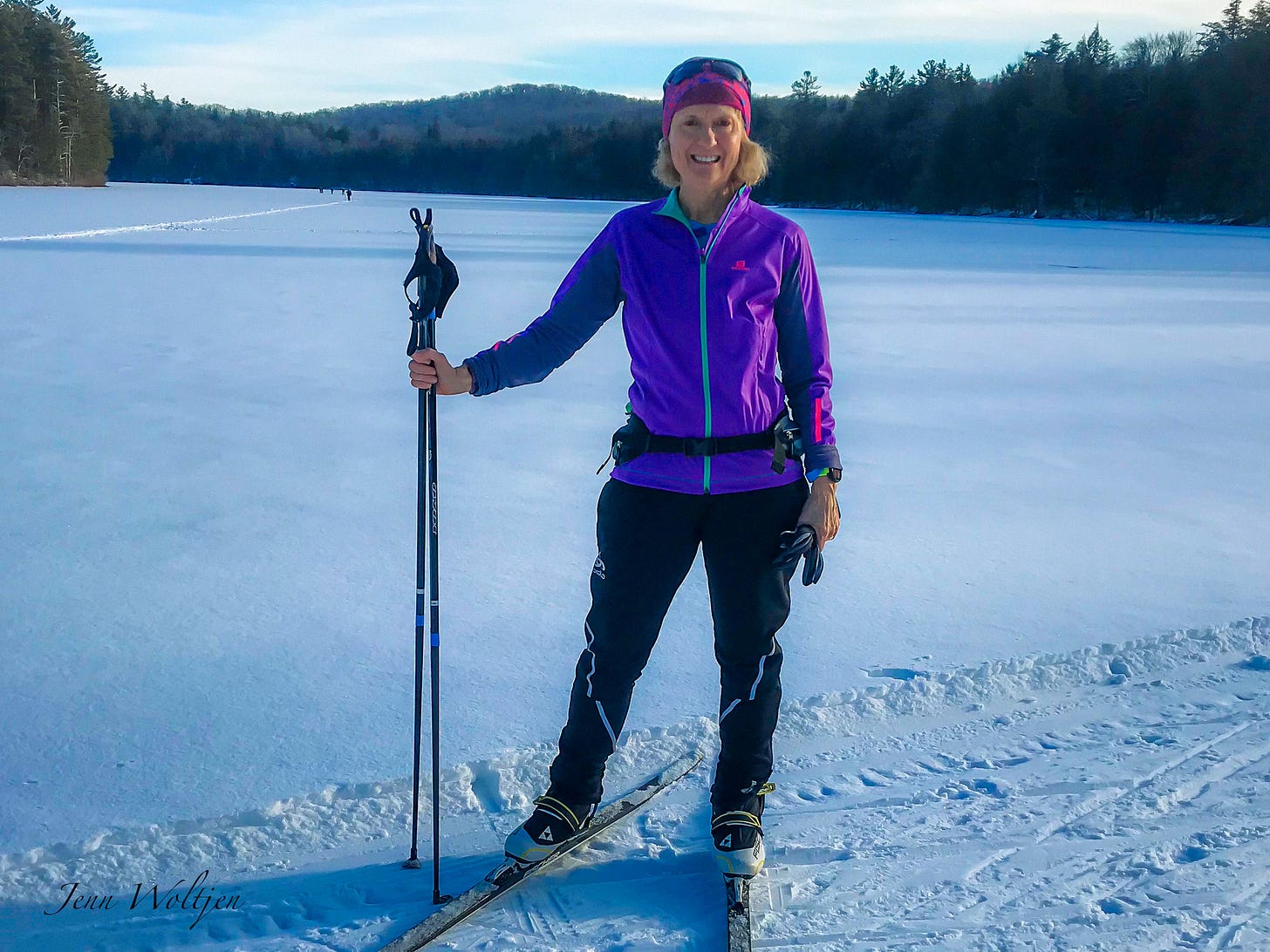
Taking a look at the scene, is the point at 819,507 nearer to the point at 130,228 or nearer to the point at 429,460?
the point at 429,460

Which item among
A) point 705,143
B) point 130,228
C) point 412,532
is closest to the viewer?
point 705,143

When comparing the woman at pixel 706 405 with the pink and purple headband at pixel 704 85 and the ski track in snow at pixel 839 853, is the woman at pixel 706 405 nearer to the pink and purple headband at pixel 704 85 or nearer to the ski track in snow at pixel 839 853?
the pink and purple headband at pixel 704 85

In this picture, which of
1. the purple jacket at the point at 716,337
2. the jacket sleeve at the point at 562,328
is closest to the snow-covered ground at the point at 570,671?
the purple jacket at the point at 716,337

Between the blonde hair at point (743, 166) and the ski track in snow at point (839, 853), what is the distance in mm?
1325

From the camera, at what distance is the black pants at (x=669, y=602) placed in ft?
6.56

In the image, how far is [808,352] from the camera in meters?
2.01

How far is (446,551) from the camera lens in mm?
3814

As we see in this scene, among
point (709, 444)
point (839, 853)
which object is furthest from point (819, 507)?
point (839, 853)

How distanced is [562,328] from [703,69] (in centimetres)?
54

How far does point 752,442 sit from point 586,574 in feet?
5.85

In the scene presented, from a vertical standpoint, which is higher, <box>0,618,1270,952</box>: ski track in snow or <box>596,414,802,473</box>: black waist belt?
<box>596,414,802,473</box>: black waist belt

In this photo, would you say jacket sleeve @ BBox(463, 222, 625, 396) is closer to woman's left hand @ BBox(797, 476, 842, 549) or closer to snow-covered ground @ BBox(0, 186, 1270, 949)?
woman's left hand @ BBox(797, 476, 842, 549)

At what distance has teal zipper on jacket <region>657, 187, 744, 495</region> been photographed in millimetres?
1919

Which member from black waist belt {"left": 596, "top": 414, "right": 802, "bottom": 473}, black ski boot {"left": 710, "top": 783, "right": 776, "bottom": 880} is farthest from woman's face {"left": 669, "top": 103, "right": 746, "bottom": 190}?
black ski boot {"left": 710, "top": 783, "right": 776, "bottom": 880}
